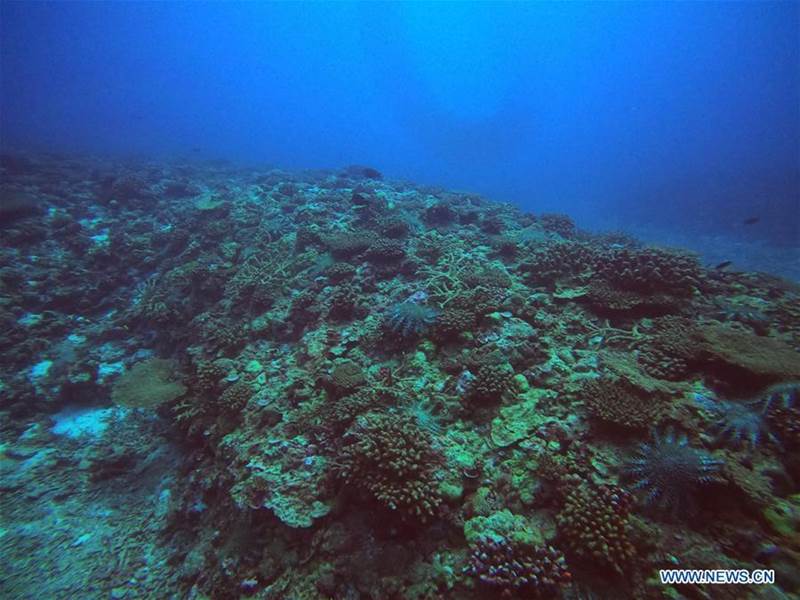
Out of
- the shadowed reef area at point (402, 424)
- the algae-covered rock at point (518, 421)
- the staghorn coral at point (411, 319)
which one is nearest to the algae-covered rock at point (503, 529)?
the shadowed reef area at point (402, 424)

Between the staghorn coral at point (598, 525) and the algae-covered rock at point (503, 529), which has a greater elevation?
the staghorn coral at point (598, 525)

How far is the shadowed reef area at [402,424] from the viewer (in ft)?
13.4

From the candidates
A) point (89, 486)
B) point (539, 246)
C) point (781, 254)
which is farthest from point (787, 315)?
point (781, 254)

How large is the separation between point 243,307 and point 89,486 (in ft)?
17.7

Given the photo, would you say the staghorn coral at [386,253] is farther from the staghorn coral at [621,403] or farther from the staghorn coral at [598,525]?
A: the staghorn coral at [598,525]

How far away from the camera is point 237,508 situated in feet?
18.8

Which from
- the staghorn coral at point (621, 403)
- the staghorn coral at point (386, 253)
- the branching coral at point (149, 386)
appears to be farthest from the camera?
the staghorn coral at point (386, 253)

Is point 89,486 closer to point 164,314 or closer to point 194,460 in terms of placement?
point 194,460

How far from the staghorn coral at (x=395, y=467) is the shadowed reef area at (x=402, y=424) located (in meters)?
0.03

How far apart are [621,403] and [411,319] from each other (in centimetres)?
400

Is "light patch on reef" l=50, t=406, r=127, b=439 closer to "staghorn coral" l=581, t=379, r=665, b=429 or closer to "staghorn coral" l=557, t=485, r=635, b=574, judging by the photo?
"staghorn coral" l=557, t=485, r=635, b=574

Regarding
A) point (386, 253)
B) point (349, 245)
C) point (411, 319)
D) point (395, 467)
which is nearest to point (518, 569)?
point (395, 467)

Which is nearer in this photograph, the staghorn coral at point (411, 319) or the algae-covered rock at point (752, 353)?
the algae-covered rock at point (752, 353)

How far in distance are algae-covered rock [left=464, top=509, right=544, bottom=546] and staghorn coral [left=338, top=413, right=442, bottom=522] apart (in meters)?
0.52
